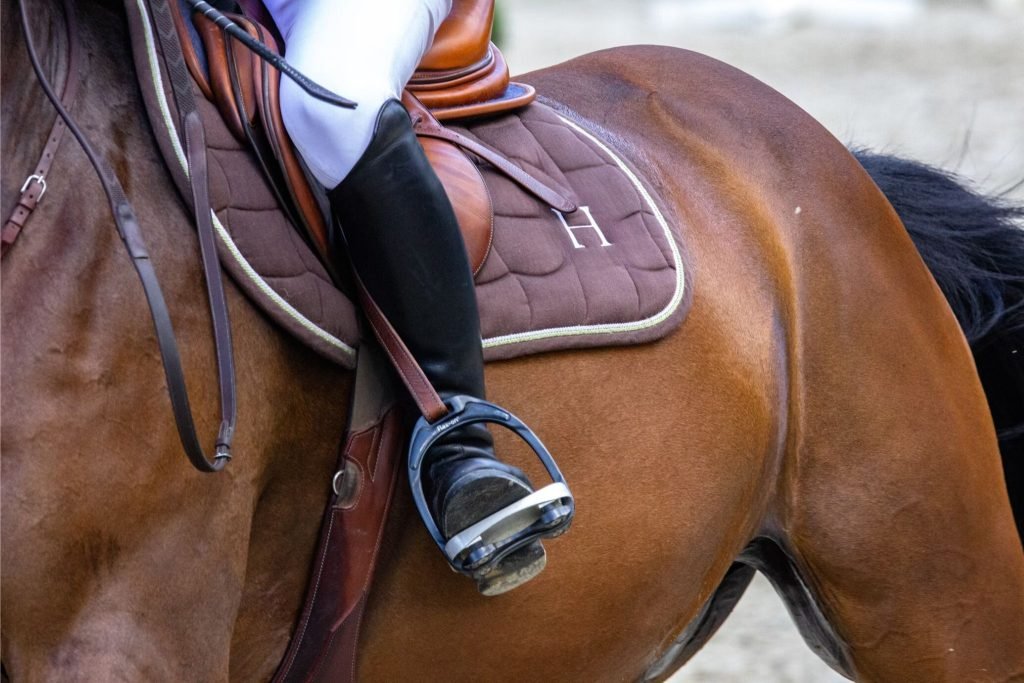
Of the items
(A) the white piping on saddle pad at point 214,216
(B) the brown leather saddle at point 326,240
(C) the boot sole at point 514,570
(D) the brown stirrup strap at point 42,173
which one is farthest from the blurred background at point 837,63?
(D) the brown stirrup strap at point 42,173

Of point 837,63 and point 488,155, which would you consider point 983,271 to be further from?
point 837,63

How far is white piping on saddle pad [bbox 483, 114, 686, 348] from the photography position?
2.21m

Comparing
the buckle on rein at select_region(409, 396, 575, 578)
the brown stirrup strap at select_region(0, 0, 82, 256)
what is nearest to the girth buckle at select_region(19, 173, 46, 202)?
the brown stirrup strap at select_region(0, 0, 82, 256)

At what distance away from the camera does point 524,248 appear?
2.30 metres

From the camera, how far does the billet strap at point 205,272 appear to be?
1.75 metres

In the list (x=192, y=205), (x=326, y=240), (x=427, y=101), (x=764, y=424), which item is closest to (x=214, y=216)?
(x=192, y=205)

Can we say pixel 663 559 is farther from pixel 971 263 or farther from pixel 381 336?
pixel 971 263

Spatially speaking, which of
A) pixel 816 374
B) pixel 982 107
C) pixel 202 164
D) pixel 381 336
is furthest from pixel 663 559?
pixel 982 107

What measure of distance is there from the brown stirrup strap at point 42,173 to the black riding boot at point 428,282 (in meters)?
0.40

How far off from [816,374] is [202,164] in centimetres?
139

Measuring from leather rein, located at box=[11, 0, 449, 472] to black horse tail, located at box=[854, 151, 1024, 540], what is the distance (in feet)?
5.98

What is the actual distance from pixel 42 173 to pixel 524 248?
845 mm

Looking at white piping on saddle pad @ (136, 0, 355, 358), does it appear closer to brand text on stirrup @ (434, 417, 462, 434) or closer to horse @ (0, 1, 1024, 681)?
horse @ (0, 1, 1024, 681)

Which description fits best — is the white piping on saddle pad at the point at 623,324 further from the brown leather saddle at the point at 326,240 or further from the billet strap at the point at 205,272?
the billet strap at the point at 205,272
